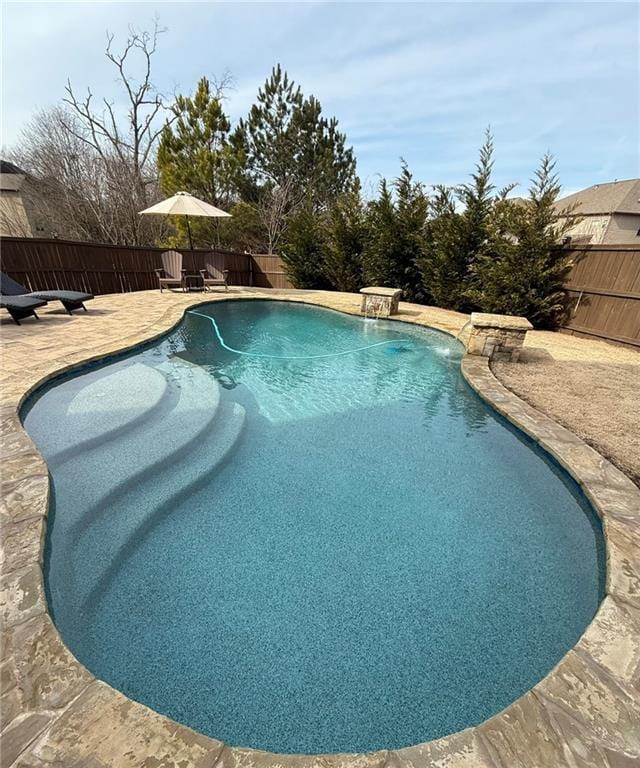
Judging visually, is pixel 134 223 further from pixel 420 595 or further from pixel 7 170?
pixel 420 595

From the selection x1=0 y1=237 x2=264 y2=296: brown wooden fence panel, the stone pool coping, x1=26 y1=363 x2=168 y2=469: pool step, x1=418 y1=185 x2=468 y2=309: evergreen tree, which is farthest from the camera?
x1=418 y1=185 x2=468 y2=309: evergreen tree

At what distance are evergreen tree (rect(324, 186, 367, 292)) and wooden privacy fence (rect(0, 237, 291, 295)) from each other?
384 cm

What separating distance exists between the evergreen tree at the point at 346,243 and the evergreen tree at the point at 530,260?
4602 mm

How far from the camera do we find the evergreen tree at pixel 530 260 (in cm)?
734

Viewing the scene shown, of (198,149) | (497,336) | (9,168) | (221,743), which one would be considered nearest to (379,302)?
(497,336)

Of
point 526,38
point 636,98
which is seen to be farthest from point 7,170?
point 636,98

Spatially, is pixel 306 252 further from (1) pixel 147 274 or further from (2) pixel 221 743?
(2) pixel 221 743

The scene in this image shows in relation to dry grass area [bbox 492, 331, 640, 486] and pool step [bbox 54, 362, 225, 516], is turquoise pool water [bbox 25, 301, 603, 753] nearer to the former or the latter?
pool step [bbox 54, 362, 225, 516]

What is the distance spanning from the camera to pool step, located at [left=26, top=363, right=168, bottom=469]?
3277 millimetres

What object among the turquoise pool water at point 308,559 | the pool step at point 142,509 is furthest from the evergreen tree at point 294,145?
the pool step at point 142,509

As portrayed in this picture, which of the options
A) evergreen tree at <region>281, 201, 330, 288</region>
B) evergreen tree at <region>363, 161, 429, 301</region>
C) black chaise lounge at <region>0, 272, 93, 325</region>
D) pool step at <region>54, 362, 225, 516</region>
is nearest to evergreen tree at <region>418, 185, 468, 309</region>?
evergreen tree at <region>363, 161, 429, 301</region>

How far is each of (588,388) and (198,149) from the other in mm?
17550

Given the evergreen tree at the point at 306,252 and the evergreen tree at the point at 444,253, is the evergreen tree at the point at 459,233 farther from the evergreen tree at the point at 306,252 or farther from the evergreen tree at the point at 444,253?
the evergreen tree at the point at 306,252

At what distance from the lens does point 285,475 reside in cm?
319
